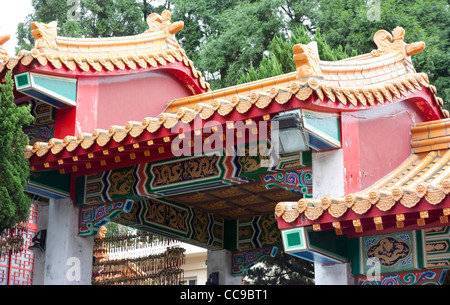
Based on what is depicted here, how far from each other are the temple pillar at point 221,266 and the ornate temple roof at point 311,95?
2.96m

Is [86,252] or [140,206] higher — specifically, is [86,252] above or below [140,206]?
below

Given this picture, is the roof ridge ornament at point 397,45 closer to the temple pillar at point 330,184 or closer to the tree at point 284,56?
the temple pillar at point 330,184

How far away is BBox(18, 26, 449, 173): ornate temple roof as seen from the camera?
754cm

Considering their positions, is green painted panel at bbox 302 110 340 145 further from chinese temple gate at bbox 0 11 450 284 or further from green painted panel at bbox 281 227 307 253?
green painted panel at bbox 281 227 307 253

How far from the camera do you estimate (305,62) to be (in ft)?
25.0

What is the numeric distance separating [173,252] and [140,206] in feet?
3.76

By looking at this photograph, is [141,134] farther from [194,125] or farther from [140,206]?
[140,206]

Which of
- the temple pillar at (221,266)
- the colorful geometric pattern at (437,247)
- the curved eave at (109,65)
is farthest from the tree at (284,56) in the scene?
the colorful geometric pattern at (437,247)

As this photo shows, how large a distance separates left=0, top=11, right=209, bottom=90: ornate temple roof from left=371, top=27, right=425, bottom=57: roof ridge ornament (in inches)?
125

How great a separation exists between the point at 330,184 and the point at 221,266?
4304 mm

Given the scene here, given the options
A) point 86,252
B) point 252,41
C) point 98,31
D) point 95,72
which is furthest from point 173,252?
point 98,31

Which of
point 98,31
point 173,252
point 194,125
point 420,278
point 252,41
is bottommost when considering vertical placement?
point 420,278

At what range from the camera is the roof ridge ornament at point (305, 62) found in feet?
24.8

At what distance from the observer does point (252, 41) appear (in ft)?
60.0
